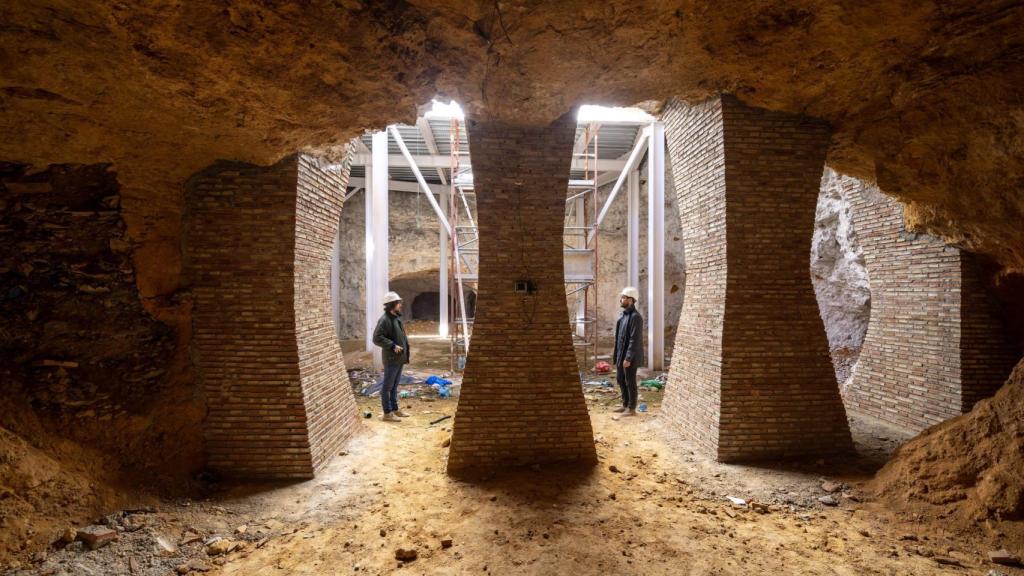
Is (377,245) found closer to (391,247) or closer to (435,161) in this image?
(435,161)

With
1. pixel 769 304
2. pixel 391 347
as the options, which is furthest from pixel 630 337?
pixel 391 347

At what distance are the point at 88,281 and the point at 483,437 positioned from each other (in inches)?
176

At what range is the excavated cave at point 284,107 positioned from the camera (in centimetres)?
293

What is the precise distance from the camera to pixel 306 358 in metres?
4.88

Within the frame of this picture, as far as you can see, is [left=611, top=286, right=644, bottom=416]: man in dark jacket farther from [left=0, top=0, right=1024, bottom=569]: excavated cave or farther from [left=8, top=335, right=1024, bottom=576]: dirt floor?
[left=0, top=0, right=1024, bottom=569]: excavated cave

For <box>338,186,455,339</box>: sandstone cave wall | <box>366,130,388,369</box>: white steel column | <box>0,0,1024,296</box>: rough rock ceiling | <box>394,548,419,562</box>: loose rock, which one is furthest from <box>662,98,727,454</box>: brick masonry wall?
<box>338,186,455,339</box>: sandstone cave wall

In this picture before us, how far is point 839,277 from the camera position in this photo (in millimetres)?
7941

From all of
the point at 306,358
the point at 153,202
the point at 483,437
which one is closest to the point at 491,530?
the point at 483,437

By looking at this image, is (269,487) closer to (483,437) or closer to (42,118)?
(483,437)

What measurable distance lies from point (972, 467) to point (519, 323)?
442 cm

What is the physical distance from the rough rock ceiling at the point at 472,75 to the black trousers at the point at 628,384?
3.94 metres

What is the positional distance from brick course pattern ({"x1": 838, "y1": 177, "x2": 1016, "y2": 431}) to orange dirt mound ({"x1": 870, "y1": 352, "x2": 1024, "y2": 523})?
1.74 m

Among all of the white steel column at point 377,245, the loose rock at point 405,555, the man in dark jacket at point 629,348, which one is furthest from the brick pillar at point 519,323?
the white steel column at point 377,245

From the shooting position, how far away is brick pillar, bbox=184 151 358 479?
461 cm
